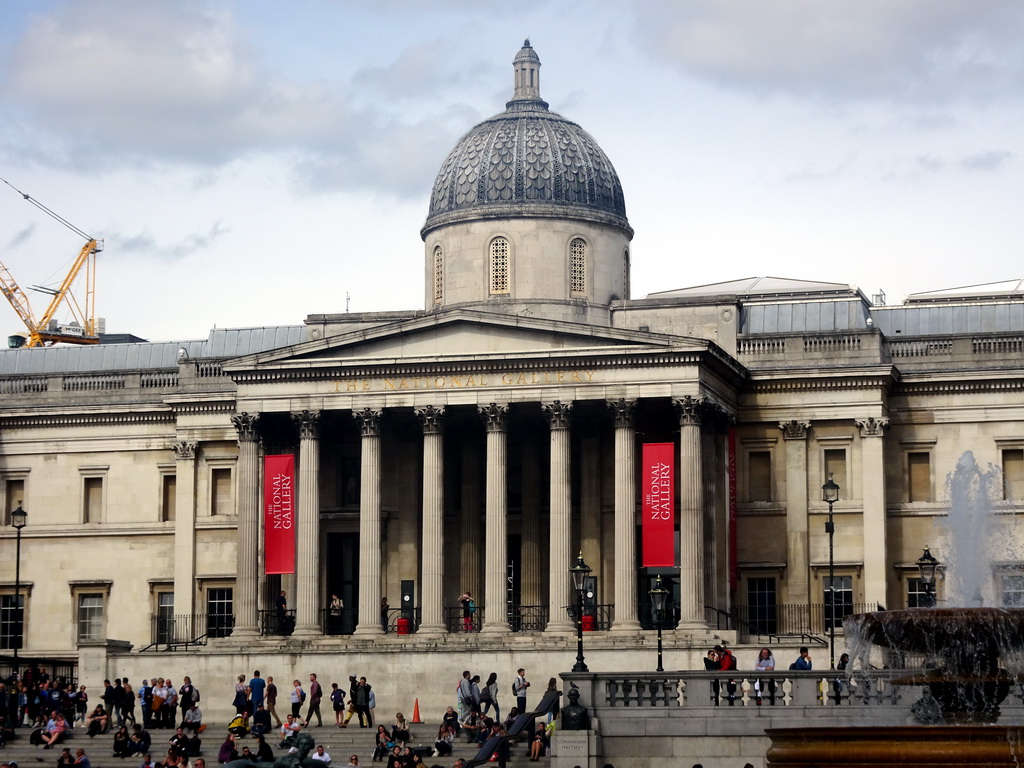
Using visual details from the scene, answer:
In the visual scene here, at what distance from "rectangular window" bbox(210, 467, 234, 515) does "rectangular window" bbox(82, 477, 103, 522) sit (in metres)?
4.91

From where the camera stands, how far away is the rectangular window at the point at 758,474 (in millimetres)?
72188

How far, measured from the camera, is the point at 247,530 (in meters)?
69.6

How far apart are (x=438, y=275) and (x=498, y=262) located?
101 inches

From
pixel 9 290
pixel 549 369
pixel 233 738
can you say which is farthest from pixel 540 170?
pixel 9 290

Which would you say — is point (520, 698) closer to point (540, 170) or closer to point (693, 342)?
point (693, 342)

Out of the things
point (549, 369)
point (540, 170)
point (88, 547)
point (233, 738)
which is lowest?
point (233, 738)

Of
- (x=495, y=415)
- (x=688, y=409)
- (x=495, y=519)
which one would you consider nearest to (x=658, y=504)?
(x=688, y=409)

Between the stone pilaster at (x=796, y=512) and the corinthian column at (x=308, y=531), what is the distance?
50.2 feet

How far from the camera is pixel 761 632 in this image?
7119cm

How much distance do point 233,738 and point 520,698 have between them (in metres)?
7.75

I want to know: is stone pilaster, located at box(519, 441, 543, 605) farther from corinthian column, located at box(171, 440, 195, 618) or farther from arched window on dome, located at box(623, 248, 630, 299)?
corinthian column, located at box(171, 440, 195, 618)

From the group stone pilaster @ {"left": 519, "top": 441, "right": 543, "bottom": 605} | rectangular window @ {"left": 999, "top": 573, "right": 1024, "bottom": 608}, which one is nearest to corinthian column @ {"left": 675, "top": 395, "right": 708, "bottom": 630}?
stone pilaster @ {"left": 519, "top": 441, "right": 543, "bottom": 605}

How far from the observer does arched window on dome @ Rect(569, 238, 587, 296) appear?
74.4 meters

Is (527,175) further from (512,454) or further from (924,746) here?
(924,746)
